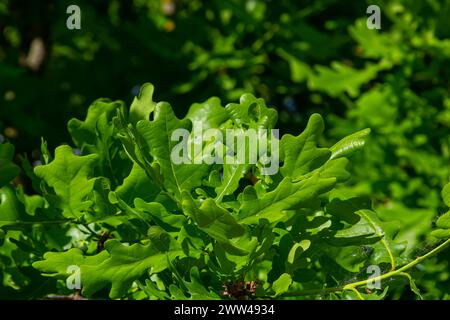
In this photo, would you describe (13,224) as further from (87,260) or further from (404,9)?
(404,9)

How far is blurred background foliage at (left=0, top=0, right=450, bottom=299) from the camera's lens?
2.55m

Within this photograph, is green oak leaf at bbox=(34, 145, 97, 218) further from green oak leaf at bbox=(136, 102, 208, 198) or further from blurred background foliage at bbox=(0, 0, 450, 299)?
blurred background foliage at bbox=(0, 0, 450, 299)

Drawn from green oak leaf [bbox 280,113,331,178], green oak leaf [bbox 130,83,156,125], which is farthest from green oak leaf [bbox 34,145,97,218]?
green oak leaf [bbox 280,113,331,178]

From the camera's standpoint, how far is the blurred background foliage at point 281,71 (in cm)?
255

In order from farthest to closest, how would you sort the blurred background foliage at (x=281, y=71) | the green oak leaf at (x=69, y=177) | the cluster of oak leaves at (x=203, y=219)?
the blurred background foliage at (x=281, y=71)
the green oak leaf at (x=69, y=177)
the cluster of oak leaves at (x=203, y=219)

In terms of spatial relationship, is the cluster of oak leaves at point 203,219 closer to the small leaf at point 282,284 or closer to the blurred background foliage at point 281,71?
the small leaf at point 282,284

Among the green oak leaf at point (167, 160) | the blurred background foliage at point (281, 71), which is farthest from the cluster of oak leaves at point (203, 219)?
the blurred background foliage at point (281, 71)

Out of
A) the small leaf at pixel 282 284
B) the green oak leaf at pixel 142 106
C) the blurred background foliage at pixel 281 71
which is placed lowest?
the small leaf at pixel 282 284

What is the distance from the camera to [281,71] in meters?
2.94

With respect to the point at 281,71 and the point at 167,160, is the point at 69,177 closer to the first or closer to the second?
the point at 167,160

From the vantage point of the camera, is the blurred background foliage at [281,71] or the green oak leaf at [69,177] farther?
the blurred background foliage at [281,71]

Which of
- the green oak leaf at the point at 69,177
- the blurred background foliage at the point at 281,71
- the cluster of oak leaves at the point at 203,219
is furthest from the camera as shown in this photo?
the blurred background foliage at the point at 281,71

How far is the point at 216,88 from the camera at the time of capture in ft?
9.15

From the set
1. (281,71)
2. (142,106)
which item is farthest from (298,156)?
(281,71)
